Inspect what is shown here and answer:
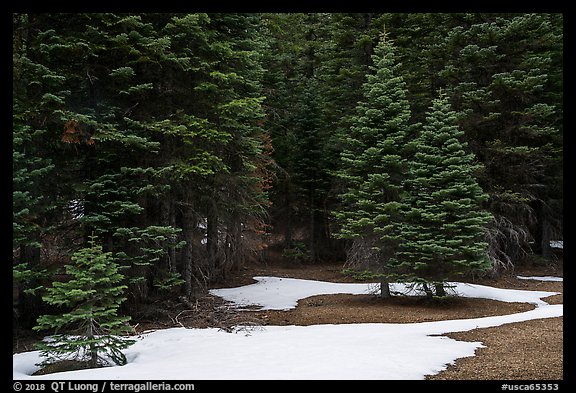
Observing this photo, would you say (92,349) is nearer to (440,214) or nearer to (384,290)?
(440,214)

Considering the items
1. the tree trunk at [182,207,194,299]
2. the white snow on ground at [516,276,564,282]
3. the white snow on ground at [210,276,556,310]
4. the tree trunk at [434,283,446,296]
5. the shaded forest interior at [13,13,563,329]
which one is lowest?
the white snow on ground at [210,276,556,310]

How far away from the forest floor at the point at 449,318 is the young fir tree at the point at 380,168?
→ 1354 millimetres

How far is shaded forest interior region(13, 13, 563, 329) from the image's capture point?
29.6ft

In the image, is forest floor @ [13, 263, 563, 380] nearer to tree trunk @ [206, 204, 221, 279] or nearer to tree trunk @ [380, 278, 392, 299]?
tree trunk @ [380, 278, 392, 299]

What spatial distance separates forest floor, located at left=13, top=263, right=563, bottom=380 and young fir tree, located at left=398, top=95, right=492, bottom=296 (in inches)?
42.5

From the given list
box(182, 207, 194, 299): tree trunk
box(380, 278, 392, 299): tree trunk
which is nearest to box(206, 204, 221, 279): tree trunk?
box(182, 207, 194, 299): tree trunk

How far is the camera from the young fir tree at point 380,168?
1253 centimetres

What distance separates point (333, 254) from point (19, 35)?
18.0 meters

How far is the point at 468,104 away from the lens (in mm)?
16891

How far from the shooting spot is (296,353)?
7.26m

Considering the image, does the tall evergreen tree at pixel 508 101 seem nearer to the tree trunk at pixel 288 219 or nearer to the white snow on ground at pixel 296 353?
the white snow on ground at pixel 296 353

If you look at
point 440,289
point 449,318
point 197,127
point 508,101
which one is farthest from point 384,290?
point 508,101

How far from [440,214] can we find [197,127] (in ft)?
20.6
